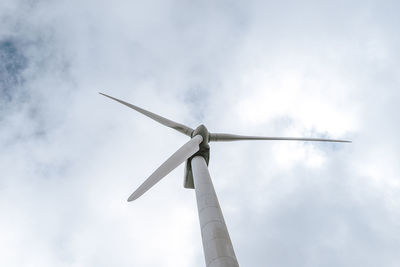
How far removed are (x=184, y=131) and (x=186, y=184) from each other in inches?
208

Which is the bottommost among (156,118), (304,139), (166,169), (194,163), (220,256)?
(220,256)

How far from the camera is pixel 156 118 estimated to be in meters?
29.8

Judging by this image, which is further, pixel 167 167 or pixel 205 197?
pixel 167 167

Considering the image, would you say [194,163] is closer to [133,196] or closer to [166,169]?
[166,169]

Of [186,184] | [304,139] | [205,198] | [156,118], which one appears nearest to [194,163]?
[186,184]

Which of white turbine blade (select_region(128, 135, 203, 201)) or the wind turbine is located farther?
white turbine blade (select_region(128, 135, 203, 201))

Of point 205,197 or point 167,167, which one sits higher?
point 167,167

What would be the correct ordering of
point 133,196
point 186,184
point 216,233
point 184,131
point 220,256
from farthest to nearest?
1. point 184,131
2. point 186,184
3. point 133,196
4. point 216,233
5. point 220,256

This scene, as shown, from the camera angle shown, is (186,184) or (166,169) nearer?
(166,169)

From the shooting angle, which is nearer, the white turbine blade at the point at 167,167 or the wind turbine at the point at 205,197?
the wind turbine at the point at 205,197

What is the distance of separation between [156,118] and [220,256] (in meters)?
18.2

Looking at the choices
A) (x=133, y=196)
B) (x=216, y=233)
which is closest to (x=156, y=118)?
(x=133, y=196)

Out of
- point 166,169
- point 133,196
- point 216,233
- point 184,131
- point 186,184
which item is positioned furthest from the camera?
point 184,131

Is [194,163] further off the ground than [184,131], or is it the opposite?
[184,131]
